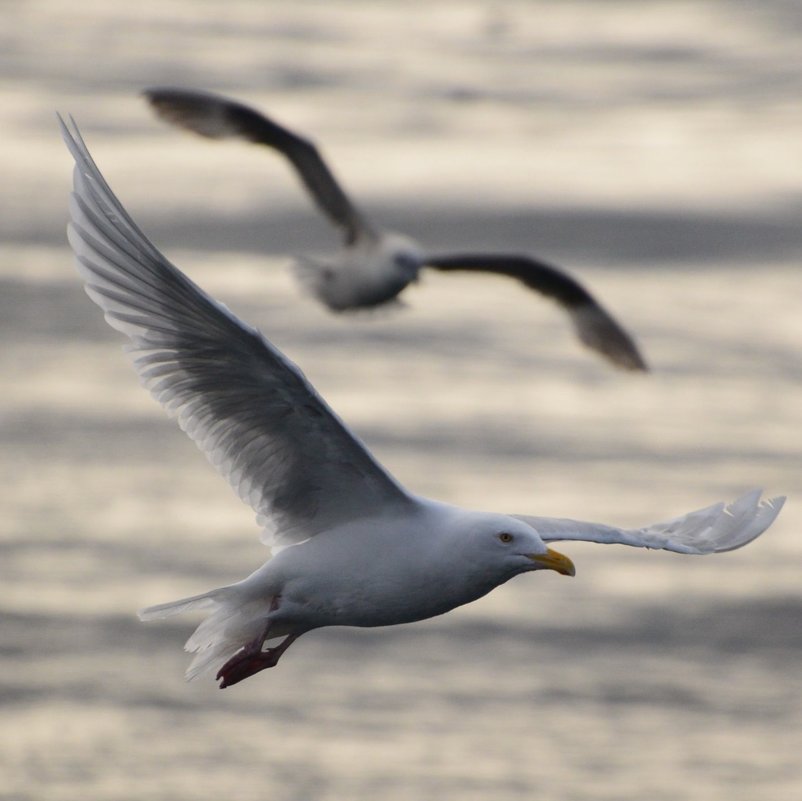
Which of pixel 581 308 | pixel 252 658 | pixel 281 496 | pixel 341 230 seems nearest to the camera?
pixel 252 658

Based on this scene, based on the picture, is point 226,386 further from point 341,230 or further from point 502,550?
point 341,230

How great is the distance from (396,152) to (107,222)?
52.9ft

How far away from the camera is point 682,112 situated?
998 inches

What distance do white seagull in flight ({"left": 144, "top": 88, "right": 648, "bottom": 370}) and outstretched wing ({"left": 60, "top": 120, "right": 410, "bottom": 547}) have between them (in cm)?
599

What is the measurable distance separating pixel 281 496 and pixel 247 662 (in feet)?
2.15

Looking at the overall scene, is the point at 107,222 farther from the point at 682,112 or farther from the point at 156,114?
the point at 682,112

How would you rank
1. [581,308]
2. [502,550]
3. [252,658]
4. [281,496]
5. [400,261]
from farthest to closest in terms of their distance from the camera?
[581,308] < [400,261] < [281,496] < [252,658] < [502,550]

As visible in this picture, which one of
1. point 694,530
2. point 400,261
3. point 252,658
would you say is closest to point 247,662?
point 252,658

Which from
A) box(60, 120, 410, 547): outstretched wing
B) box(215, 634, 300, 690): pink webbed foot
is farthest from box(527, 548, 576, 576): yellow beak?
box(215, 634, 300, 690): pink webbed foot

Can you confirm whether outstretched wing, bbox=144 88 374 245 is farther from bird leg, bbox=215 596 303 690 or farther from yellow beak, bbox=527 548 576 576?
yellow beak, bbox=527 548 576 576

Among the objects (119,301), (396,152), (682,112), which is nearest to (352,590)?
(119,301)

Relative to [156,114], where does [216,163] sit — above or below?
below

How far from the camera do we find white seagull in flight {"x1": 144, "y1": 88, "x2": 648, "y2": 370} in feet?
46.7

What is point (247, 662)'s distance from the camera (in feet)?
26.9
